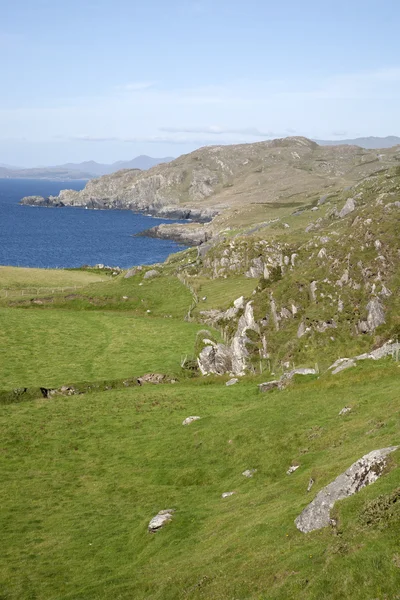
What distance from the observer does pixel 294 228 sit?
170750 millimetres

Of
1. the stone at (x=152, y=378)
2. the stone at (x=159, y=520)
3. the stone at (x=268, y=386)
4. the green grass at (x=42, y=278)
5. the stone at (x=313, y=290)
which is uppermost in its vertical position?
the stone at (x=313, y=290)

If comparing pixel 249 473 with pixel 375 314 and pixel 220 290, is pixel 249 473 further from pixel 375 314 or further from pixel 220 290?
pixel 220 290

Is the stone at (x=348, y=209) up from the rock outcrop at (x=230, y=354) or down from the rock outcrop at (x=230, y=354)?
Result: up

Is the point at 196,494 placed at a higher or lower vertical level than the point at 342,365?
lower

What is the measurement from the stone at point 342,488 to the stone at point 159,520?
1100cm

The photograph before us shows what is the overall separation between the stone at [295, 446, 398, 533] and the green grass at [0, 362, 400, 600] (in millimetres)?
801

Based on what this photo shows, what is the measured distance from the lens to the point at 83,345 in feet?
288

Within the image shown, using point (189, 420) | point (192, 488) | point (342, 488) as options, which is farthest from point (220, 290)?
point (342, 488)

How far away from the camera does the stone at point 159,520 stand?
3394 centimetres

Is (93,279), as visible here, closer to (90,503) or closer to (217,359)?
(217,359)

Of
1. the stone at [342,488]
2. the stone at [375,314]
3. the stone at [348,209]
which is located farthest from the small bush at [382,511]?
the stone at [348,209]

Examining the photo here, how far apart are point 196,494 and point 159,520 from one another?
501cm

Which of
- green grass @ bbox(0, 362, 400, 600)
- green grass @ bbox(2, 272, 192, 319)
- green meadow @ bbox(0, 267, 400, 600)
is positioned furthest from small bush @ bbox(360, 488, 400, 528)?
green grass @ bbox(2, 272, 192, 319)

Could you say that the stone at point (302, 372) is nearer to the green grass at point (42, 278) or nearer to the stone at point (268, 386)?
the stone at point (268, 386)
